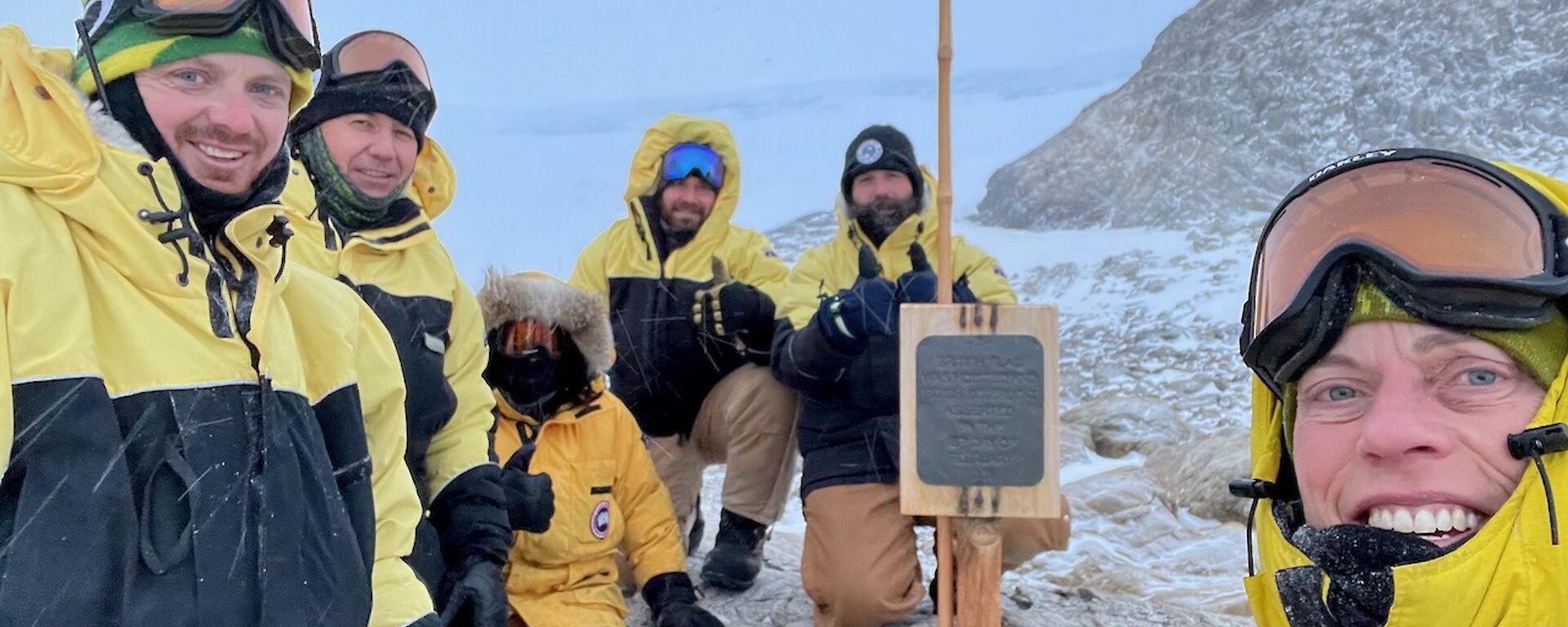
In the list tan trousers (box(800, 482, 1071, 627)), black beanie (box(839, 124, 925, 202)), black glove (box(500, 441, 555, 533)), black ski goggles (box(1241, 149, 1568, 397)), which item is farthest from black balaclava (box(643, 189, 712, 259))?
black ski goggles (box(1241, 149, 1568, 397))

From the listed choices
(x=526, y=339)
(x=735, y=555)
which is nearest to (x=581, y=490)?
(x=526, y=339)

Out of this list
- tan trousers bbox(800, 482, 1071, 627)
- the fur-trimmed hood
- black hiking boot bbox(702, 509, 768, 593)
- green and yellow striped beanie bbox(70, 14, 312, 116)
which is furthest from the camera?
black hiking boot bbox(702, 509, 768, 593)

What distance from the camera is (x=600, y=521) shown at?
3580 mm

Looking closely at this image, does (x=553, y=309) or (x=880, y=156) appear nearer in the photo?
(x=553, y=309)

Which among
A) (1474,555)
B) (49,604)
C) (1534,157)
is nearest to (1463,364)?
(1474,555)

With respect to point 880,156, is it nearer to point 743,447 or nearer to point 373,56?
point 743,447

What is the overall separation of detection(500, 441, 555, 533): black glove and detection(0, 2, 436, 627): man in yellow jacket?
1.31m

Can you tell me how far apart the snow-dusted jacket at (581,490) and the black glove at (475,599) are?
0.67m

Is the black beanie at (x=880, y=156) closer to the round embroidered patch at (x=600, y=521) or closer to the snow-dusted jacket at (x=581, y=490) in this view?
the snow-dusted jacket at (x=581, y=490)

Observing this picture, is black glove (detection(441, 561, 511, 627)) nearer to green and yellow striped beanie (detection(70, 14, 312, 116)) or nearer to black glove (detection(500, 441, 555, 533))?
black glove (detection(500, 441, 555, 533))

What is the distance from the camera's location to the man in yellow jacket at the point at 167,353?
141 cm

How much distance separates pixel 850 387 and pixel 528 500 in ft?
4.50

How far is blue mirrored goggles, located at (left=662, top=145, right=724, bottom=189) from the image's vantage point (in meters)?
4.59

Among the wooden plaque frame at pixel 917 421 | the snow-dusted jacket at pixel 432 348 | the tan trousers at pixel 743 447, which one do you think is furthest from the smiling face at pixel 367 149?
the tan trousers at pixel 743 447
